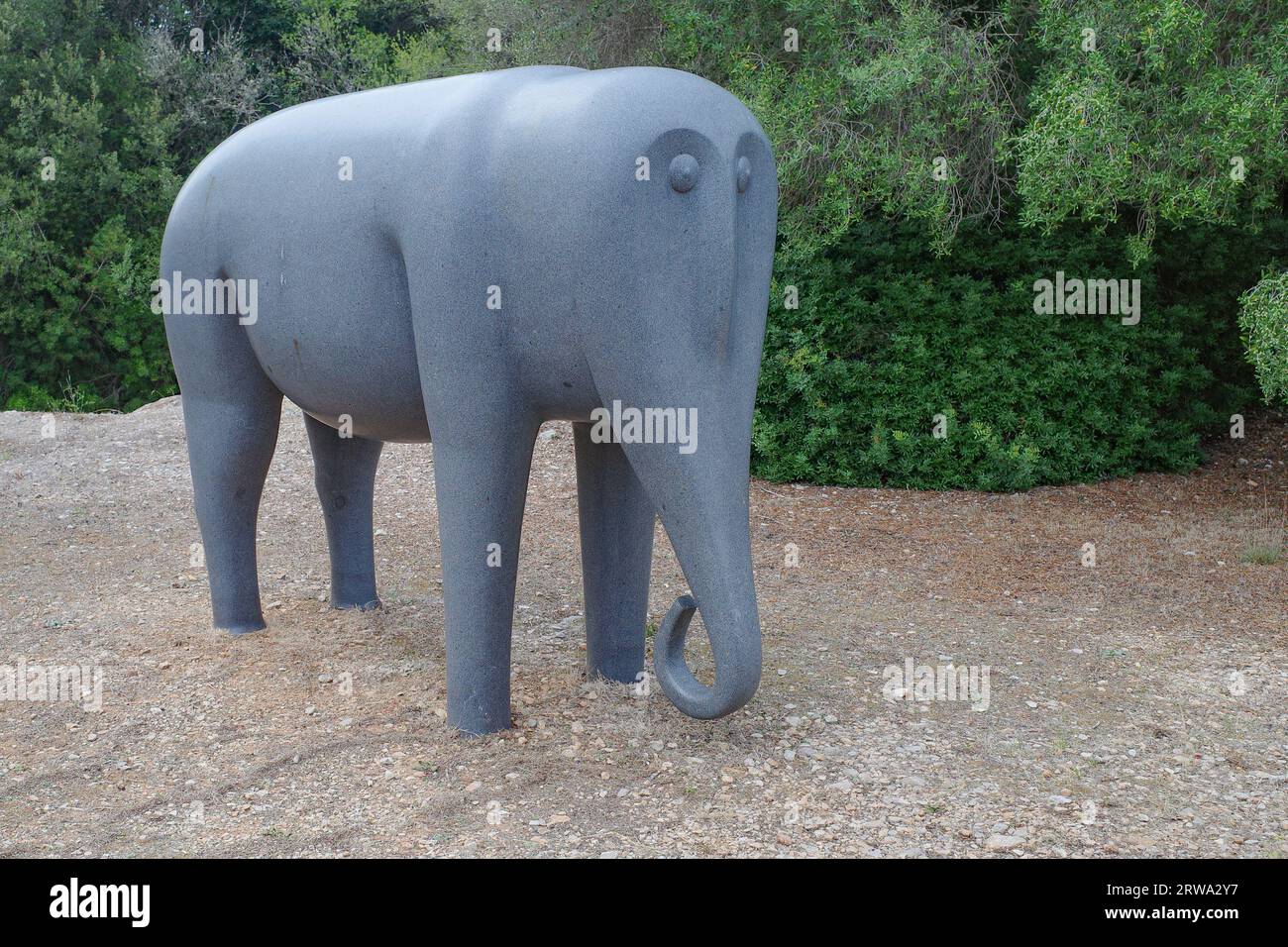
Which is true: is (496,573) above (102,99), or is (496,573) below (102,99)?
below

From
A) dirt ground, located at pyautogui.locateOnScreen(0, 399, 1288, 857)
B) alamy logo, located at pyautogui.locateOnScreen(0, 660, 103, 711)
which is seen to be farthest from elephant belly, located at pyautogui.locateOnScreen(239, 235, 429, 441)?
alamy logo, located at pyautogui.locateOnScreen(0, 660, 103, 711)

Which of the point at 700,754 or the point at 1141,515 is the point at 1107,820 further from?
the point at 1141,515

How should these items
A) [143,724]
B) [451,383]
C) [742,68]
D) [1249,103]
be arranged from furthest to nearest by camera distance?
[742,68] < [1249,103] < [143,724] < [451,383]

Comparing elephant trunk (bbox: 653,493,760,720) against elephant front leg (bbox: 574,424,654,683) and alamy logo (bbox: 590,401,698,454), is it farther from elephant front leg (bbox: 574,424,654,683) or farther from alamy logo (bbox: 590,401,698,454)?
elephant front leg (bbox: 574,424,654,683)

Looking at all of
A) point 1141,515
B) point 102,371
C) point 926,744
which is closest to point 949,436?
point 1141,515

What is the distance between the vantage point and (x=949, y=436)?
9000 millimetres

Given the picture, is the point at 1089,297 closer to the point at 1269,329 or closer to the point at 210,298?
the point at 1269,329

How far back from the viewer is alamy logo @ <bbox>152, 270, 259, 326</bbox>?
4.66 metres

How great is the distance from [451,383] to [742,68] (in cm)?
534

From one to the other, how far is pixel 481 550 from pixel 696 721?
1.17 meters

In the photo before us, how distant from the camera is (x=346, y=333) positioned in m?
4.18

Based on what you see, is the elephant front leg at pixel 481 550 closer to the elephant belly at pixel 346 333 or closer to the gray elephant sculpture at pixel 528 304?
the gray elephant sculpture at pixel 528 304

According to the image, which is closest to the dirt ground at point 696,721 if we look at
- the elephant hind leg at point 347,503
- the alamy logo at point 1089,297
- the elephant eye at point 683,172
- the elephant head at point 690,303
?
the elephant hind leg at point 347,503

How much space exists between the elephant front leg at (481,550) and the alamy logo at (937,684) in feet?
5.89
